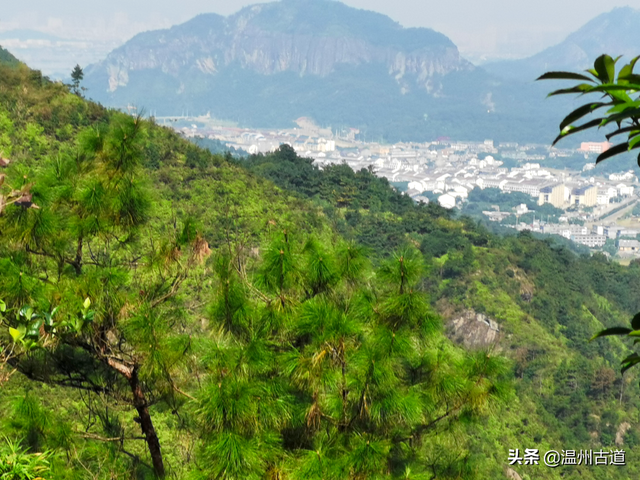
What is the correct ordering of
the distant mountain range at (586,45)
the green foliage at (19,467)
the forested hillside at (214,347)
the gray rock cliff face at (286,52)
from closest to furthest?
the green foliage at (19,467), the forested hillside at (214,347), the gray rock cliff face at (286,52), the distant mountain range at (586,45)

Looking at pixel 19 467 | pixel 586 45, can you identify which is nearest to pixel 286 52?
pixel 586 45

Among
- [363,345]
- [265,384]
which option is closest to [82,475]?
[265,384]

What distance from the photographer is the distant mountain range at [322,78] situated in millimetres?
114125

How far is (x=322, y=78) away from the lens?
131375 millimetres

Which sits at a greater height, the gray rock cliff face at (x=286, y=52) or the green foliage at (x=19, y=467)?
the gray rock cliff face at (x=286, y=52)

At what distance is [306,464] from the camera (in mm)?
2174

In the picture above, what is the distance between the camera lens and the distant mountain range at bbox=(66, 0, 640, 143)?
114125mm

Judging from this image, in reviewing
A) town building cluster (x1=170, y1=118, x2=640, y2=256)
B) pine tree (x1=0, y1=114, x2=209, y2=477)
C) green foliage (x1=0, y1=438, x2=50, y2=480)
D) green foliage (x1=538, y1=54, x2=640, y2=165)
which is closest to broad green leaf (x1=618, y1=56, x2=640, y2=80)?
green foliage (x1=538, y1=54, x2=640, y2=165)

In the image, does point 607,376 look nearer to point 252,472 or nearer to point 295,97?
point 252,472

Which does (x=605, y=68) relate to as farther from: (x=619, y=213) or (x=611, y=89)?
(x=619, y=213)

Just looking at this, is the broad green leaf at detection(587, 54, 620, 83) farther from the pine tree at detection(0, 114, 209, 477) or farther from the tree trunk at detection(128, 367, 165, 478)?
the tree trunk at detection(128, 367, 165, 478)

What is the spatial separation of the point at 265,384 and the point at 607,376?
515 inches

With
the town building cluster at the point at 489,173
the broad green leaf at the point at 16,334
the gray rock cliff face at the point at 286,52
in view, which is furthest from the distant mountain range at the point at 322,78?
the broad green leaf at the point at 16,334

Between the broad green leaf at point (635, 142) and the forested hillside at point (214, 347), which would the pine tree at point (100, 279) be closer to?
the forested hillside at point (214, 347)
